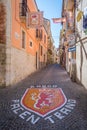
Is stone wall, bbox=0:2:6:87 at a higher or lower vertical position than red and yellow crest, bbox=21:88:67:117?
higher

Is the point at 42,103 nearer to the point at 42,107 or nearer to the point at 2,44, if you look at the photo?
the point at 42,107

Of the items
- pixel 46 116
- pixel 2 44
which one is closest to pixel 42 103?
pixel 46 116

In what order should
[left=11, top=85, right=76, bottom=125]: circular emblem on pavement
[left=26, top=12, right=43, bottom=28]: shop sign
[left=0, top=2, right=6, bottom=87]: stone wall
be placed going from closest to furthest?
[left=11, top=85, right=76, bottom=125]: circular emblem on pavement
[left=0, top=2, right=6, bottom=87]: stone wall
[left=26, top=12, right=43, bottom=28]: shop sign

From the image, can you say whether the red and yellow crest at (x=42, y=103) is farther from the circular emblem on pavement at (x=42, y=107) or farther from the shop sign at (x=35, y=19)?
the shop sign at (x=35, y=19)

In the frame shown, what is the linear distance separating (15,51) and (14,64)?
81 centimetres

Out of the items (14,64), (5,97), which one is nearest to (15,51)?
(14,64)

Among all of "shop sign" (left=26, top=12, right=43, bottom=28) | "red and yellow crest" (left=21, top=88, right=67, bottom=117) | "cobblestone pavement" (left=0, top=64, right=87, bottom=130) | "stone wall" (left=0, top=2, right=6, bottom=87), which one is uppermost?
"shop sign" (left=26, top=12, right=43, bottom=28)

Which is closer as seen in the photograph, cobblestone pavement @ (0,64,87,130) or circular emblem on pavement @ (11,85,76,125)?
cobblestone pavement @ (0,64,87,130)

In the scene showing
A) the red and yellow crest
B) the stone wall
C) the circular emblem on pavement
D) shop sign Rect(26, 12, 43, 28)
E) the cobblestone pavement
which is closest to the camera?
the cobblestone pavement

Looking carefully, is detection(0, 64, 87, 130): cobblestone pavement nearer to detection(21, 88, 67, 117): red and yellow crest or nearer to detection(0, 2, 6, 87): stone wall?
detection(21, 88, 67, 117): red and yellow crest

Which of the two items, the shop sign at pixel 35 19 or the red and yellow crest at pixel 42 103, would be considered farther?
the shop sign at pixel 35 19

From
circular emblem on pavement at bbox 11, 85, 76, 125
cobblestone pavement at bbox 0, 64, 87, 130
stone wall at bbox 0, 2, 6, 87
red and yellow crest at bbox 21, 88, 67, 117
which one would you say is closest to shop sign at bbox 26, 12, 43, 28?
stone wall at bbox 0, 2, 6, 87

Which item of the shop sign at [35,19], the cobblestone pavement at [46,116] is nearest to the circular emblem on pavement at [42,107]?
the cobblestone pavement at [46,116]

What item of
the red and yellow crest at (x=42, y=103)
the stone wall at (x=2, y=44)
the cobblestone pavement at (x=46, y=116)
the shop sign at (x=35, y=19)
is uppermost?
the shop sign at (x=35, y=19)
